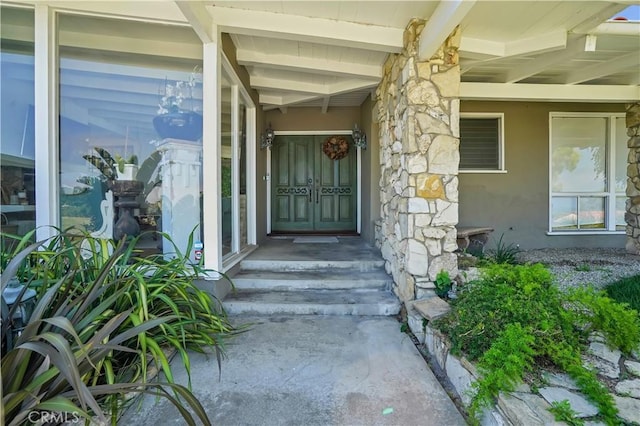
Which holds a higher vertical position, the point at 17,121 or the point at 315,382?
the point at 17,121

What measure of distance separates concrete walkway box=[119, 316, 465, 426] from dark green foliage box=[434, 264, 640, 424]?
0.31 metres

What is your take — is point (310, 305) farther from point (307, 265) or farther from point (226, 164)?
point (226, 164)

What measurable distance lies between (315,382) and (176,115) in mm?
2622

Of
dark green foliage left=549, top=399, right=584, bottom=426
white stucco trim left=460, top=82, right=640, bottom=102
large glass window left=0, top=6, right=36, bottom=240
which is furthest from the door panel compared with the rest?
dark green foliage left=549, top=399, right=584, bottom=426

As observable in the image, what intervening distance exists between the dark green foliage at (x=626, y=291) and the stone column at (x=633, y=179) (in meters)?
1.79

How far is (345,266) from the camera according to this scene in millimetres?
3896

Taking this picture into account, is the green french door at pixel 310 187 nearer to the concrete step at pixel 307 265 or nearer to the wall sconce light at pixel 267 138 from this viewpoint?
the wall sconce light at pixel 267 138

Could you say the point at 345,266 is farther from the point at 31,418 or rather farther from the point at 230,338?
the point at 31,418

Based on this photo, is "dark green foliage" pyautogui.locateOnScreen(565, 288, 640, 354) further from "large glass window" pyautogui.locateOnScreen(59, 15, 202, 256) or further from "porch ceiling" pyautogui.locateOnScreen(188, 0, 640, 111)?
"large glass window" pyautogui.locateOnScreen(59, 15, 202, 256)

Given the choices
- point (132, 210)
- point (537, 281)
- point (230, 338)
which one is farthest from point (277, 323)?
point (537, 281)

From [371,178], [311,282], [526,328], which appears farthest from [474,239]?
[526,328]

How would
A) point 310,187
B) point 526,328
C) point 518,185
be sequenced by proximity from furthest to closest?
point 310,187
point 518,185
point 526,328

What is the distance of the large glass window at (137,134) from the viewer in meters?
3.13

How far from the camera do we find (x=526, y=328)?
186cm
